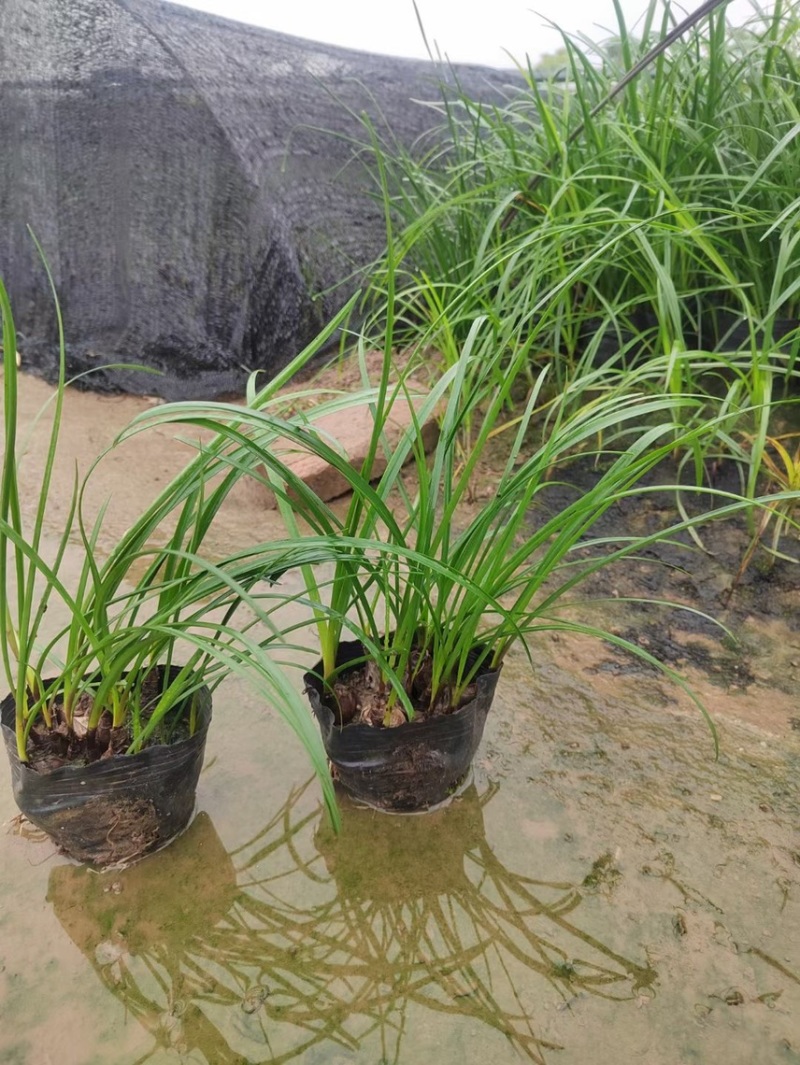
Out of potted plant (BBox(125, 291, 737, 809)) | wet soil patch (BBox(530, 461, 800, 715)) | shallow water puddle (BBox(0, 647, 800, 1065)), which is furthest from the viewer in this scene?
wet soil patch (BBox(530, 461, 800, 715))

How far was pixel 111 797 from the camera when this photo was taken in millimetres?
1066

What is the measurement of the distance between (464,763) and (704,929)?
1.18ft

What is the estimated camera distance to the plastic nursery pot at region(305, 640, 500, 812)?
1.14 m

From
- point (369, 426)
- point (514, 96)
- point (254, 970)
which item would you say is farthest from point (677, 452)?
point (514, 96)

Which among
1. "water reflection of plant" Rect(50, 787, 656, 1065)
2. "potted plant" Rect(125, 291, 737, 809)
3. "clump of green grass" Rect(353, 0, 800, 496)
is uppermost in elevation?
"clump of green grass" Rect(353, 0, 800, 496)

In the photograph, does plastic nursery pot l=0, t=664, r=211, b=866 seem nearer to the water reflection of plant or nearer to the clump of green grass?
the water reflection of plant

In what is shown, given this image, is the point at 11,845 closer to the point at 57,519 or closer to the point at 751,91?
the point at 57,519

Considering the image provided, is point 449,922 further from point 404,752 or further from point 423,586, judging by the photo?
point 423,586

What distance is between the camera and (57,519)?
80.0 inches

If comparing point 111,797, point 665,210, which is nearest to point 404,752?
point 111,797

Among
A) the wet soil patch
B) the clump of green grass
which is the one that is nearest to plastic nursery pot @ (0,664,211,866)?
the wet soil patch

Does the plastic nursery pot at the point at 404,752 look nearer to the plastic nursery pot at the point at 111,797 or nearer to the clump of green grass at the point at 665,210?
the plastic nursery pot at the point at 111,797

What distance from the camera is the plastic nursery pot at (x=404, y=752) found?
1.14 m

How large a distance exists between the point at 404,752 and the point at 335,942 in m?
0.24
